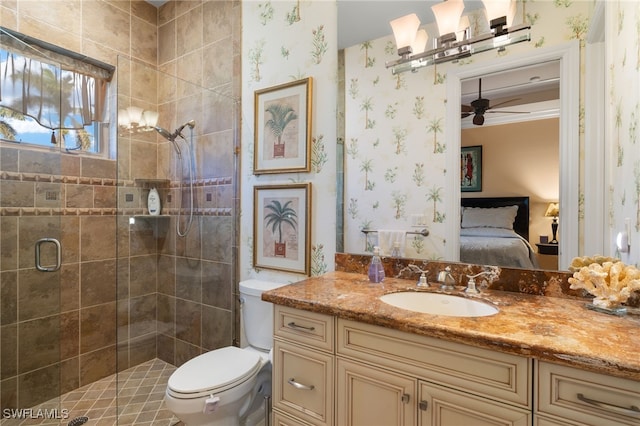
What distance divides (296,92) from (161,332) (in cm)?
193

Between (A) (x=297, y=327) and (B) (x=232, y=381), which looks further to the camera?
(B) (x=232, y=381)

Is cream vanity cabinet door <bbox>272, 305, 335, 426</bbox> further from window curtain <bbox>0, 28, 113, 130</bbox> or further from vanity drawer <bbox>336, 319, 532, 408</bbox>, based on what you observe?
window curtain <bbox>0, 28, 113, 130</bbox>

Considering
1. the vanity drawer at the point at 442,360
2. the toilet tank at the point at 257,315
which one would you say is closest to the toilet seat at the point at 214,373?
the toilet tank at the point at 257,315

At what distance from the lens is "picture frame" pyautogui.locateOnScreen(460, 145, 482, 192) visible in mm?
1334

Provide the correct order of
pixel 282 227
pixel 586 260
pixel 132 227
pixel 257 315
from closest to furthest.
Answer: pixel 586 260 → pixel 257 315 → pixel 282 227 → pixel 132 227

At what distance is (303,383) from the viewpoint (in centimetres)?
117

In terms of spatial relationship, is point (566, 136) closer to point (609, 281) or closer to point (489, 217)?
point (489, 217)

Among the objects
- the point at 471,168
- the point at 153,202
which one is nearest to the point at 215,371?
the point at 153,202

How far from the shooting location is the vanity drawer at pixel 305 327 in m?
1.11

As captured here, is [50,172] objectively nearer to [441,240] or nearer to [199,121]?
[199,121]

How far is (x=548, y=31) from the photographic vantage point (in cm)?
122

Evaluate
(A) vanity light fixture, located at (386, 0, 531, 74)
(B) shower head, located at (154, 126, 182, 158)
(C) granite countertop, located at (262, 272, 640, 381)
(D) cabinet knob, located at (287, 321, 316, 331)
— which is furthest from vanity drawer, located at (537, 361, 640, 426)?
(B) shower head, located at (154, 126, 182, 158)

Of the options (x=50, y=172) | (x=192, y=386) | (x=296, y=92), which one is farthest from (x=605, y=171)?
(x=50, y=172)

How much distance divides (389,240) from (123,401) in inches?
77.2
